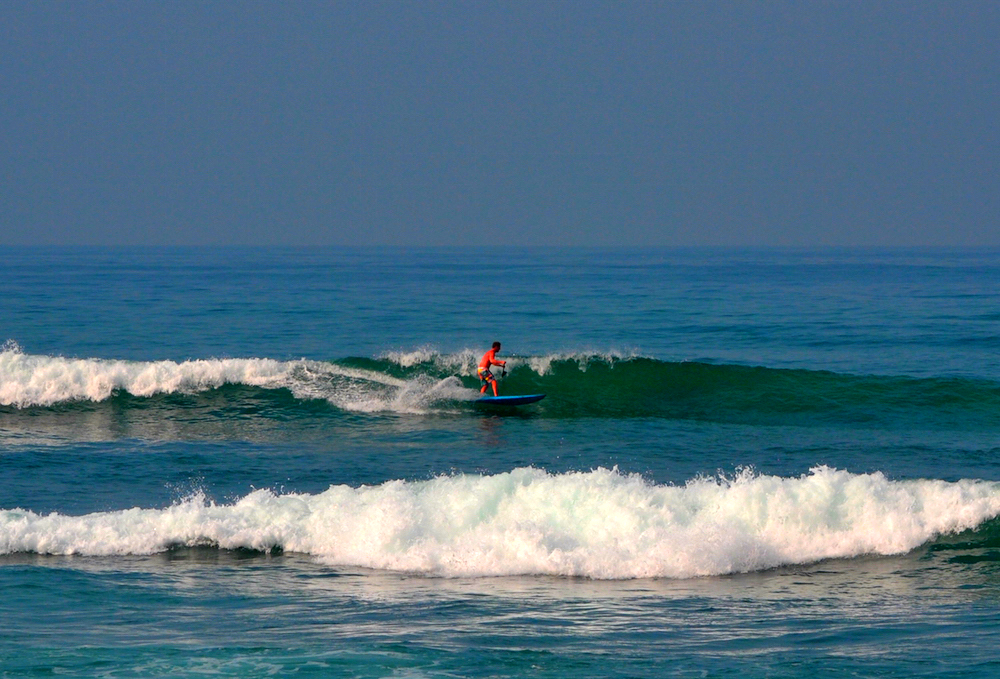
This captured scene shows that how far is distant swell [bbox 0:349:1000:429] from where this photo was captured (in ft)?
78.6

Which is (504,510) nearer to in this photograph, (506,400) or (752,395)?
(506,400)

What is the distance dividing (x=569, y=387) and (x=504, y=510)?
43.8ft

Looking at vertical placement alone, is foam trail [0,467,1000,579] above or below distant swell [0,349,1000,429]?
below

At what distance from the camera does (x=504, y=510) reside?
13.5 meters

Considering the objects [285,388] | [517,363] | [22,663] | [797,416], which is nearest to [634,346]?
[517,363]

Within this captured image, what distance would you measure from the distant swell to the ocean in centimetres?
11

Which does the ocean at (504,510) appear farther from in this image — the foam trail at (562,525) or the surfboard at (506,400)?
the surfboard at (506,400)

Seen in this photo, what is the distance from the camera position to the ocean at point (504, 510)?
9383 mm

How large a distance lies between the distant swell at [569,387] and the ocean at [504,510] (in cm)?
11

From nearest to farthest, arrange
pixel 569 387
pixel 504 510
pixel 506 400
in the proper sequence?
pixel 504 510
pixel 506 400
pixel 569 387

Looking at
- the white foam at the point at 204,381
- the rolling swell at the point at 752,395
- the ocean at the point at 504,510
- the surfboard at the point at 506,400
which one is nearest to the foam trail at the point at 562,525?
the ocean at the point at 504,510

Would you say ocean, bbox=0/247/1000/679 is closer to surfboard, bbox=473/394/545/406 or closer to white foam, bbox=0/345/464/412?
white foam, bbox=0/345/464/412

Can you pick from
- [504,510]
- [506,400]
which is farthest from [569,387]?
[504,510]

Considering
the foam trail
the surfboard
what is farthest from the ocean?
the surfboard
